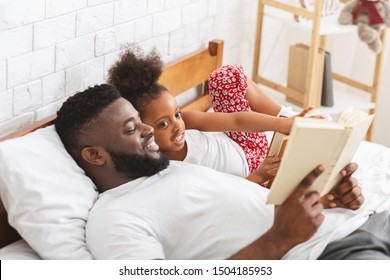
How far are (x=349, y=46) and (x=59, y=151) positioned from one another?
78.0 inches

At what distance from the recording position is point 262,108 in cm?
211

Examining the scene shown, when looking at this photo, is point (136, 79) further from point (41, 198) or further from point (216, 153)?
point (41, 198)

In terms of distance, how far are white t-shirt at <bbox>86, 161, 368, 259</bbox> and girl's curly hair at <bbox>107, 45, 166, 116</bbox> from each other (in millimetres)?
300

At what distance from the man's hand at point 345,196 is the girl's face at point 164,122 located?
405 millimetres

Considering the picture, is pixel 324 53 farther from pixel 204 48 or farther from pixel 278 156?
pixel 278 156

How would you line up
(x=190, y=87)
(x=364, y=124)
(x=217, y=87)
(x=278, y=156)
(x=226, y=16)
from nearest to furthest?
(x=364, y=124) → (x=278, y=156) → (x=217, y=87) → (x=190, y=87) → (x=226, y=16)

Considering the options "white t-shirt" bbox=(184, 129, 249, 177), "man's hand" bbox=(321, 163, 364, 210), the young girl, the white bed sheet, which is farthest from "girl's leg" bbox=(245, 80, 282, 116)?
"man's hand" bbox=(321, 163, 364, 210)

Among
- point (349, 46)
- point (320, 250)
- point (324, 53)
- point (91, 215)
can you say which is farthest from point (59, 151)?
point (349, 46)

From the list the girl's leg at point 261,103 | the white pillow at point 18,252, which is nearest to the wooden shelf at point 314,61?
the girl's leg at point 261,103

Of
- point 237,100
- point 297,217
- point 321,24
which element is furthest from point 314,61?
point 297,217

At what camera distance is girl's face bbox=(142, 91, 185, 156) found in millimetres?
1747

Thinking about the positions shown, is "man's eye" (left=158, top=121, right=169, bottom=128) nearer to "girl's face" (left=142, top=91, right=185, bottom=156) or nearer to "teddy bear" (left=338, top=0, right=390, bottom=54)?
"girl's face" (left=142, top=91, right=185, bottom=156)

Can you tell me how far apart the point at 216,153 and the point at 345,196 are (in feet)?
1.36

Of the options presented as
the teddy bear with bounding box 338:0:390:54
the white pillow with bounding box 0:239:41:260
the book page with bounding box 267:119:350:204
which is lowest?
the white pillow with bounding box 0:239:41:260
